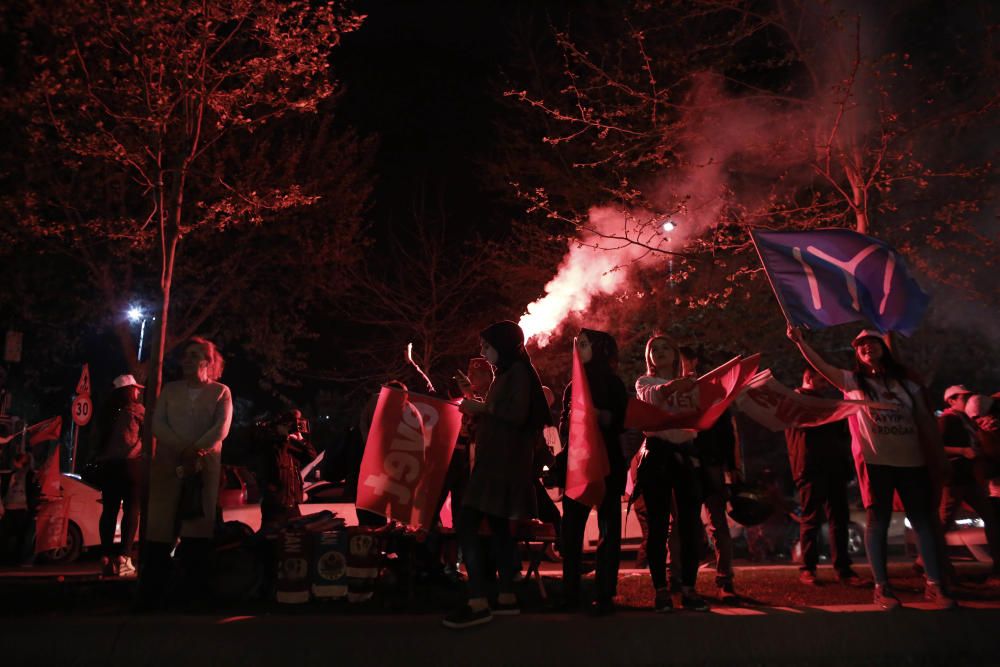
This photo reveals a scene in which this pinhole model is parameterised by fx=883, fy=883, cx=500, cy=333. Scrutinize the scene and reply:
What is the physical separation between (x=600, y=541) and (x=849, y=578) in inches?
101

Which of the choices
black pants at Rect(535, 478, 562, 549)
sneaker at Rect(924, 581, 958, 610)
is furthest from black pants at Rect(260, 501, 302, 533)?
sneaker at Rect(924, 581, 958, 610)

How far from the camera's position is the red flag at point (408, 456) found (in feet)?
21.7

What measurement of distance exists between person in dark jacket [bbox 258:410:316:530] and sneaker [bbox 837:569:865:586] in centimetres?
494

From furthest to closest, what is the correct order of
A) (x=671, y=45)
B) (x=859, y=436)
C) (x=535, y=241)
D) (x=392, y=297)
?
(x=392, y=297) → (x=535, y=241) → (x=671, y=45) → (x=859, y=436)

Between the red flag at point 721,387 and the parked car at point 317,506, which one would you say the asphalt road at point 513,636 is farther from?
the parked car at point 317,506

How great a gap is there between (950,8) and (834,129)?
10.1 feet

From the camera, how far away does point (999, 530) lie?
7359 mm

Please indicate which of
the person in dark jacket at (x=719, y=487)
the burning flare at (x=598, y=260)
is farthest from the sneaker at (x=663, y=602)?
the burning flare at (x=598, y=260)

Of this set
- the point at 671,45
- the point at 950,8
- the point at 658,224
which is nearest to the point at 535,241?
the point at 671,45

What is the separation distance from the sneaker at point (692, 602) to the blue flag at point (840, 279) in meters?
2.39

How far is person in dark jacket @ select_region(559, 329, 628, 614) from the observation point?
234 inches

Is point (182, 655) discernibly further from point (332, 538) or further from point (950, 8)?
point (950, 8)

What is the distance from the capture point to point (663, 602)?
587cm

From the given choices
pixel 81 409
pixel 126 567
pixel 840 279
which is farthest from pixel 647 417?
pixel 81 409
